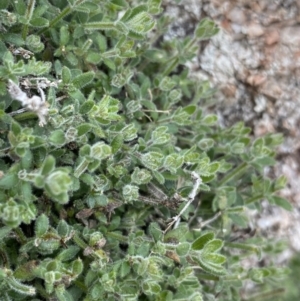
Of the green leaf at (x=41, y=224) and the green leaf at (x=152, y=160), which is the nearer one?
the green leaf at (x=41, y=224)

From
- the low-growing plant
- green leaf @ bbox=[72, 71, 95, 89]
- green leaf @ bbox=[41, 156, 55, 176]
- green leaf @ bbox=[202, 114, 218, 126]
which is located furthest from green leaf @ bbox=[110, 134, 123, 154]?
green leaf @ bbox=[202, 114, 218, 126]

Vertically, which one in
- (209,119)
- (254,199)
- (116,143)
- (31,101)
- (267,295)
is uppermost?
(31,101)

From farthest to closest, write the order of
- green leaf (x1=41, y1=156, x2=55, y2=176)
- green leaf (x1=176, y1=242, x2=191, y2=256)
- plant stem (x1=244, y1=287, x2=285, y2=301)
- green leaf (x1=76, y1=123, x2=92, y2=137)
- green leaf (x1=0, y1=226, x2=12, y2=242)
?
1. plant stem (x1=244, y1=287, x2=285, y2=301)
2. green leaf (x1=176, y1=242, x2=191, y2=256)
3. green leaf (x1=76, y1=123, x2=92, y2=137)
4. green leaf (x1=0, y1=226, x2=12, y2=242)
5. green leaf (x1=41, y1=156, x2=55, y2=176)

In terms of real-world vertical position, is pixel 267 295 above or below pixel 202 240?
below

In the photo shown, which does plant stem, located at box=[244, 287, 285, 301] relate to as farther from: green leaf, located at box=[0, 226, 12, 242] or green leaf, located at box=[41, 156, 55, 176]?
green leaf, located at box=[41, 156, 55, 176]

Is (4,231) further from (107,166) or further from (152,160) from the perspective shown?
(152,160)

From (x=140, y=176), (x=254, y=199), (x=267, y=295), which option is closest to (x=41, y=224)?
(x=140, y=176)

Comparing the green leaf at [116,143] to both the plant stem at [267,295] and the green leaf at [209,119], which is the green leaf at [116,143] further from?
the plant stem at [267,295]

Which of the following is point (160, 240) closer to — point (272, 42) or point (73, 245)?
point (73, 245)

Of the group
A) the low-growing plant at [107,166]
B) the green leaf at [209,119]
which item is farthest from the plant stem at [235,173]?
the green leaf at [209,119]
